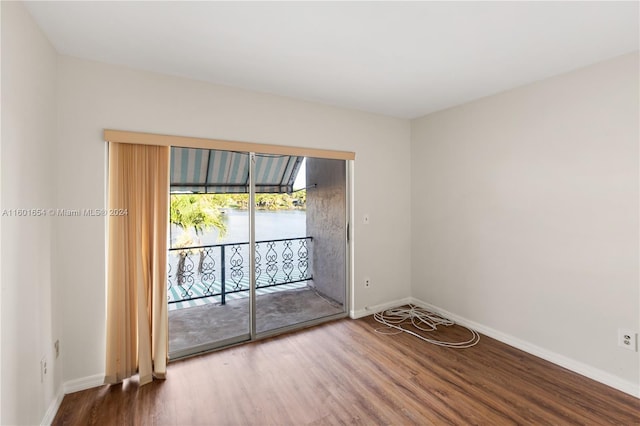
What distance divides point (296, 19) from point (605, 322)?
3.21 meters

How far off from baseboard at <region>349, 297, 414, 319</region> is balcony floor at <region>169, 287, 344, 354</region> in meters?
0.18

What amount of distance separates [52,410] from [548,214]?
4128 millimetres

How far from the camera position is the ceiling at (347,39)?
1708mm

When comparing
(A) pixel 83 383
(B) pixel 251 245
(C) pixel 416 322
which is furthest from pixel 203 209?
(C) pixel 416 322

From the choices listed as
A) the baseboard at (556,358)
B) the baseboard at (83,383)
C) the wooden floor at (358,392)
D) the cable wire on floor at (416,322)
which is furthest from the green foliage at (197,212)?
the baseboard at (556,358)

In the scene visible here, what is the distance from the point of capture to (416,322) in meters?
3.50

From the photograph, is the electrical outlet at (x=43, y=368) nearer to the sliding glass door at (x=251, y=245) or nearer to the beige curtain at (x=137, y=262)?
the beige curtain at (x=137, y=262)

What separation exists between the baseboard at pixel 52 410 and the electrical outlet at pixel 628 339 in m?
4.05

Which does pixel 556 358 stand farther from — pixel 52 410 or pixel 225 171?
pixel 52 410

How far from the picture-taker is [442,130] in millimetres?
3613

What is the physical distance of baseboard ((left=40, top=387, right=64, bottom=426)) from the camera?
73.3 inches

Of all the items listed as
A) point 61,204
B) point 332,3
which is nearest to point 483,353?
point 332,3

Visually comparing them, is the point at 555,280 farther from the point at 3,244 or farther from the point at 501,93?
the point at 3,244

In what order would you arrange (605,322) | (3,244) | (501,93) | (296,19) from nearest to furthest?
(3,244) < (296,19) < (605,322) < (501,93)
